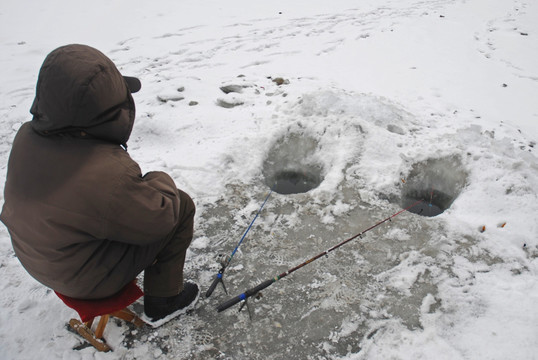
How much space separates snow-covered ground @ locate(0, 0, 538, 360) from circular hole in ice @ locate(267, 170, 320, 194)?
0.09 m

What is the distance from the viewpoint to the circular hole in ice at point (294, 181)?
462 cm

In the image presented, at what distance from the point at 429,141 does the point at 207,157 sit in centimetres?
284

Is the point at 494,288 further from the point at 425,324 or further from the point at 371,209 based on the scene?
the point at 371,209

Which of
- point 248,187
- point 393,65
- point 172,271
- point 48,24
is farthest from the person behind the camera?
point 48,24

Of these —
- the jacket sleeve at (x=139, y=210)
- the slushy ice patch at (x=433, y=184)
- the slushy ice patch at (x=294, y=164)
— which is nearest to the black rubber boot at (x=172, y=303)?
the jacket sleeve at (x=139, y=210)

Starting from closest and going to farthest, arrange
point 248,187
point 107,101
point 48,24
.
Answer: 1. point 107,101
2. point 248,187
3. point 48,24

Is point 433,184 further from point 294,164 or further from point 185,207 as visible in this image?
point 185,207

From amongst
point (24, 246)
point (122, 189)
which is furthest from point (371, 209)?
point (24, 246)

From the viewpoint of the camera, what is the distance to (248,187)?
404cm

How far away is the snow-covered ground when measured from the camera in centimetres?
265

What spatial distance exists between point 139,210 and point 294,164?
299 centimetres

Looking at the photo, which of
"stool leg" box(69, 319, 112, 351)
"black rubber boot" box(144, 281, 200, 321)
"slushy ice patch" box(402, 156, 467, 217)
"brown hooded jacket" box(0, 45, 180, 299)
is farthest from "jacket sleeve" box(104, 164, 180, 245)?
"slushy ice patch" box(402, 156, 467, 217)

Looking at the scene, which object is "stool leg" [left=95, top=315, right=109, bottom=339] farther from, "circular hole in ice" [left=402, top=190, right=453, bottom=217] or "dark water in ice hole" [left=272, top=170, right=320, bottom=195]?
"circular hole in ice" [left=402, top=190, right=453, bottom=217]

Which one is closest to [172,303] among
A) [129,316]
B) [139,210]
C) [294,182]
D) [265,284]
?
[129,316]
